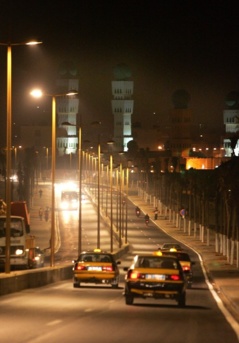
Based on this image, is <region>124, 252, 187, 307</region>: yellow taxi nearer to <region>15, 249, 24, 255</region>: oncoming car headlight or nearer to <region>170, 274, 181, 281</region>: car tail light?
<region>170, 274, 181, 281</region>: car tail light

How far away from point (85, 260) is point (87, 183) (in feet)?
458

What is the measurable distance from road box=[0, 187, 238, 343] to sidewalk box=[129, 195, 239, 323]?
0.64 metres

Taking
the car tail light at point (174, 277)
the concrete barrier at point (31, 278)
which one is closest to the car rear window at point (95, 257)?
the concrete barrier at point (31, 278)

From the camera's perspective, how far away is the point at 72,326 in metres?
19.0

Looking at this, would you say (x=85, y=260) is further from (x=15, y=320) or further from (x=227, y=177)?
(x=227, y=177)

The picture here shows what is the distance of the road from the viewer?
56.9 feet

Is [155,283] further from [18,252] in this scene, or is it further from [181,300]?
[18,252]

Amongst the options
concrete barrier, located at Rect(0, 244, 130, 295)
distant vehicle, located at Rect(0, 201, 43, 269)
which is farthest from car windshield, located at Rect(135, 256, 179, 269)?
distant vehicle, located at Rect(0, 201, 43, 269)

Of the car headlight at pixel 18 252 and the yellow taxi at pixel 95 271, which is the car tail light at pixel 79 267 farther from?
the car headlight at pixel 18 252

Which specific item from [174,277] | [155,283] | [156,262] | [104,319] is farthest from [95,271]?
[104,319]

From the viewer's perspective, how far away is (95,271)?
37.1 meters

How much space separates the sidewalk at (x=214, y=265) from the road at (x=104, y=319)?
0.64 metres

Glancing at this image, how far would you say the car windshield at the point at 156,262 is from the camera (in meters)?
27.5

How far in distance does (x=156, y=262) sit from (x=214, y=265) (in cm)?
3903
